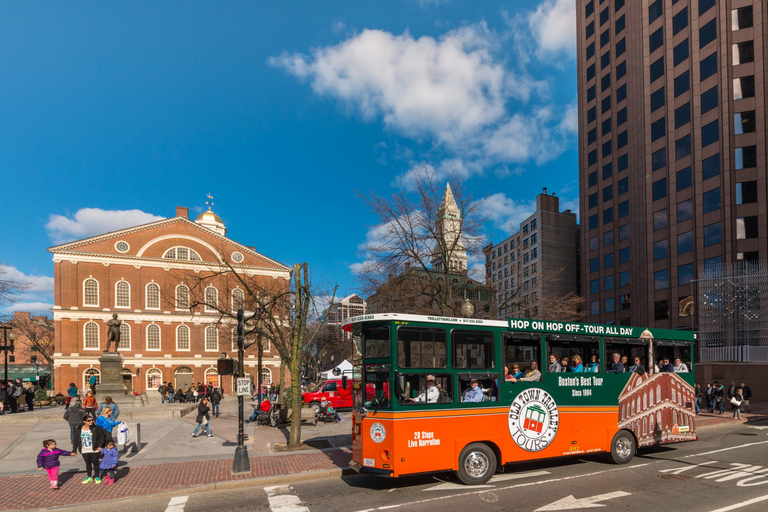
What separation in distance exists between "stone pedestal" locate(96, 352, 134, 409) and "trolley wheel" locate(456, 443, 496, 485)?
84.9 ft

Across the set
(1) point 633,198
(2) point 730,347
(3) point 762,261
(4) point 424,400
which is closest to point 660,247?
(1) point 633,198

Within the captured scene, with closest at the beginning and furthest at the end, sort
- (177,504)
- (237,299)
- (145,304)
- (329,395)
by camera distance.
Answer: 1. (177,504)
2. (329,395)
3. (237,299)
4. (145,304)

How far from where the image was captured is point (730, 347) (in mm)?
33125

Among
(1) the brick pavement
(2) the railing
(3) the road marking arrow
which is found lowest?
(2) the railing

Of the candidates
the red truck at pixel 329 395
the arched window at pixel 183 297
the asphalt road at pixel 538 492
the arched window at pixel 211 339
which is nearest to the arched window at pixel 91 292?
the arched window at pixel 183 297

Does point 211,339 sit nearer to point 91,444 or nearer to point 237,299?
point 237,299

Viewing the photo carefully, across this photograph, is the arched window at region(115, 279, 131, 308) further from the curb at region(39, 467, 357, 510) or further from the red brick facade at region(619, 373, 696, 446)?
the red brick facade at region(619, 373, 696, 446)

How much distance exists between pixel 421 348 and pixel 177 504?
5753 mm

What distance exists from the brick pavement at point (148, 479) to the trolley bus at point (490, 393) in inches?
113

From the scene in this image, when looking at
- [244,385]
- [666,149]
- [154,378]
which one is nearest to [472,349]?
[244,385]

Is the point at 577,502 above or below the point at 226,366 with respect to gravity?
below

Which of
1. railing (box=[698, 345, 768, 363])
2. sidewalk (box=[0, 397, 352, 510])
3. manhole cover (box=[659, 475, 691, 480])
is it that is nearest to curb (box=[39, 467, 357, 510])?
A: sidewalk (box=[0, 397, 352, 510])

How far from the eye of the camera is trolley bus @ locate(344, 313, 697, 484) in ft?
33.1

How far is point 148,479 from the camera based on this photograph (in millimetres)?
12039
